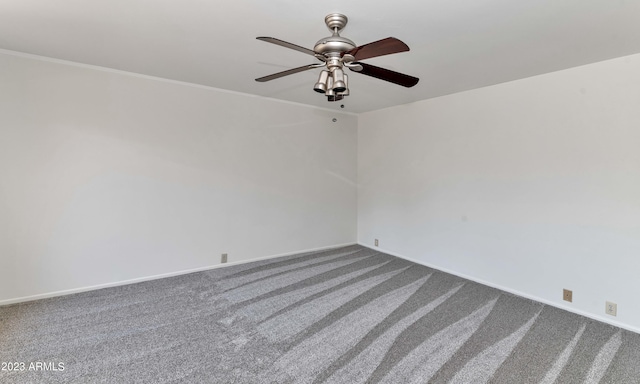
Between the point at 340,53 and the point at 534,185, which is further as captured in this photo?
the point at 534,185

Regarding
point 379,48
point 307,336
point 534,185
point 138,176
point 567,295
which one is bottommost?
point 307,336

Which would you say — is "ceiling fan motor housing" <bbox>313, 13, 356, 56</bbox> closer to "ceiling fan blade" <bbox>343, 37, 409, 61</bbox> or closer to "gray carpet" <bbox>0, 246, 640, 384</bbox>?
"ceiling fan blade" <bbox>343, 37, 409, 61</bbox>

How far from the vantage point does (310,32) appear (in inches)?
84.7

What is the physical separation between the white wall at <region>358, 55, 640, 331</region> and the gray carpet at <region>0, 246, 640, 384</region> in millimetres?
368

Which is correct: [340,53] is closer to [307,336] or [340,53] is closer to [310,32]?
[310,32]

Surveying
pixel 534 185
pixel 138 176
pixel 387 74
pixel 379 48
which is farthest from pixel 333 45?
pixel 138 176

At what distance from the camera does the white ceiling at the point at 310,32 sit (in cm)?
184

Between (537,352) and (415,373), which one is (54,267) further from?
(537,352)

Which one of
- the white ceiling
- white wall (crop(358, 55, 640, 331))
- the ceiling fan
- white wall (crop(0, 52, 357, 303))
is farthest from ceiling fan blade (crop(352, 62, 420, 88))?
white wall (crop(0, 52, 357, 303))

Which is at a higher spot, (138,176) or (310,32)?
(310,32)

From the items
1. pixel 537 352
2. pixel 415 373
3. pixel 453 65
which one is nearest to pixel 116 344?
pixel 415 373

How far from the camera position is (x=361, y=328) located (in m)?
2.52

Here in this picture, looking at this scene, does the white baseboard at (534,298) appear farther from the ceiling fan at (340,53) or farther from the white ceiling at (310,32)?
the ceiling fan at (340,53)

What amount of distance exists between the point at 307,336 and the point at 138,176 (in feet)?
8.51
